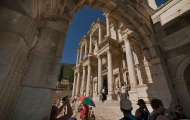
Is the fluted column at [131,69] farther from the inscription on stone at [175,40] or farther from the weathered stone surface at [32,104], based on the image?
the weathered stone surface at [32,104]

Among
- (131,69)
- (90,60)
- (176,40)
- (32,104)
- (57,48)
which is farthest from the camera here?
(90,60)

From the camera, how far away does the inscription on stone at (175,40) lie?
5527mm

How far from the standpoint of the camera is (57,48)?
85.0 inches

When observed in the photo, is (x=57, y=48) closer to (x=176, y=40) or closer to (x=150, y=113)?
(x=150, y=113)

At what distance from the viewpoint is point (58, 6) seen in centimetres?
244

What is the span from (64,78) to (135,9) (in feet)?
154

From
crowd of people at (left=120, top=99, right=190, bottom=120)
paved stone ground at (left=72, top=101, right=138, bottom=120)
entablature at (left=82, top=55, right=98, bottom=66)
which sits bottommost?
paved stone ground at (left=72, top=101, right=138, bottom=120)

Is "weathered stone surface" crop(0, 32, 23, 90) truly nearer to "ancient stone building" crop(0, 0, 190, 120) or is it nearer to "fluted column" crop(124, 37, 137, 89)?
"ancient stone building" crop(0, 0, 190, 120)

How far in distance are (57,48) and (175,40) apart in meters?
6.93

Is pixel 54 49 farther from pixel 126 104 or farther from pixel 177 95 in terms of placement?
pixel 177 95

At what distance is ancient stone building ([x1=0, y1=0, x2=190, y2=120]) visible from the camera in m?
1.34

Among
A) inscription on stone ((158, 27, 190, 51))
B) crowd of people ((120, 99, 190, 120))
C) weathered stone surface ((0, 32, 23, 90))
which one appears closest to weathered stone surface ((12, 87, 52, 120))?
weathered stone surface ((0, 32, 23, 90))

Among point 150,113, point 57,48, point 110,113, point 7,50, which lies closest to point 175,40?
point 150,113

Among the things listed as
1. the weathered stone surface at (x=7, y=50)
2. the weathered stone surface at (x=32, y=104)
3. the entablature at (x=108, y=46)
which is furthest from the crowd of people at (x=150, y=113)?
the entablature at (x=108, y=46)
